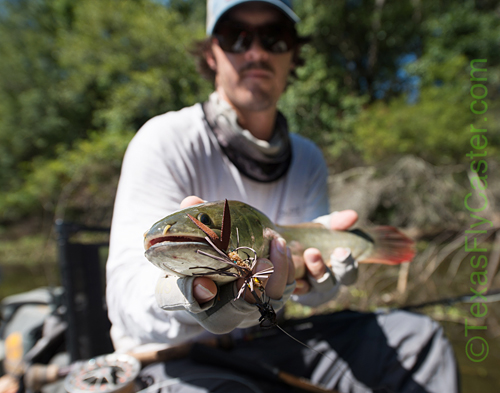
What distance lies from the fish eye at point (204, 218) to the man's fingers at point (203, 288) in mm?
142

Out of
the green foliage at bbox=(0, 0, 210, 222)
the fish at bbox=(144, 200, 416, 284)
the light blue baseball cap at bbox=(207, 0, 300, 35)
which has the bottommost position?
the fish at bbox=(144, 200, 416, 284)

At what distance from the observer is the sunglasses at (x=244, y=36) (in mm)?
1813

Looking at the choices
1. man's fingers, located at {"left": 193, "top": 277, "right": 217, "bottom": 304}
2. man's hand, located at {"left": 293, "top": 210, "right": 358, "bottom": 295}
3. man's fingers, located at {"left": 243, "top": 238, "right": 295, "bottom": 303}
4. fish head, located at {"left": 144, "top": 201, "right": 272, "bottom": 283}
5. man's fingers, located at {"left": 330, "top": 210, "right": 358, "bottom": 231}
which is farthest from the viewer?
man's fingers, located at {"left": 330, "top": 210, "right": 358, "bottom": 231}

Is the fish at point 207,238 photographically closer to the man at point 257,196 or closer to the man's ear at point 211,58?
the man at point 257,196

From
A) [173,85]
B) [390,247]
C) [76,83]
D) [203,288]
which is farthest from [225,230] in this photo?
[76,83]

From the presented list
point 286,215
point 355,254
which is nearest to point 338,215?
point 355,254

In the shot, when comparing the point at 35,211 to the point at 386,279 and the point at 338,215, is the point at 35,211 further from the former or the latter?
A: the point at 338,215

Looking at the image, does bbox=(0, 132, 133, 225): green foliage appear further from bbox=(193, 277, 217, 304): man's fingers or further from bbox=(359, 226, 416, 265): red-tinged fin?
bbox=(193, 277, 217, 304): man's fingers

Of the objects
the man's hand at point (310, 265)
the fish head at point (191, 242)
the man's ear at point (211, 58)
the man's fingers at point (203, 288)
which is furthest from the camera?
the man's ear at point (211, 58)

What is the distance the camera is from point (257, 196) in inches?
73.9

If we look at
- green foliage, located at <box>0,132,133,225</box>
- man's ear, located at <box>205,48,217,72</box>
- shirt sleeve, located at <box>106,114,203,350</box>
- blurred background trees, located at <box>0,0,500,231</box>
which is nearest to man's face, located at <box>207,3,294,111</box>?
man's ear, located at <box>205,48,217,72</box>

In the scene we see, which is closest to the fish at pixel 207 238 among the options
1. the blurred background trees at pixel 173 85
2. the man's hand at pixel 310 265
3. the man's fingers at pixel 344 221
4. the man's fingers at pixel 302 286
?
the man's hand at pixel 310 265

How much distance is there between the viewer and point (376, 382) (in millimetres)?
1818

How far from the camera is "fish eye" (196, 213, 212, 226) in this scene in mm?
733
